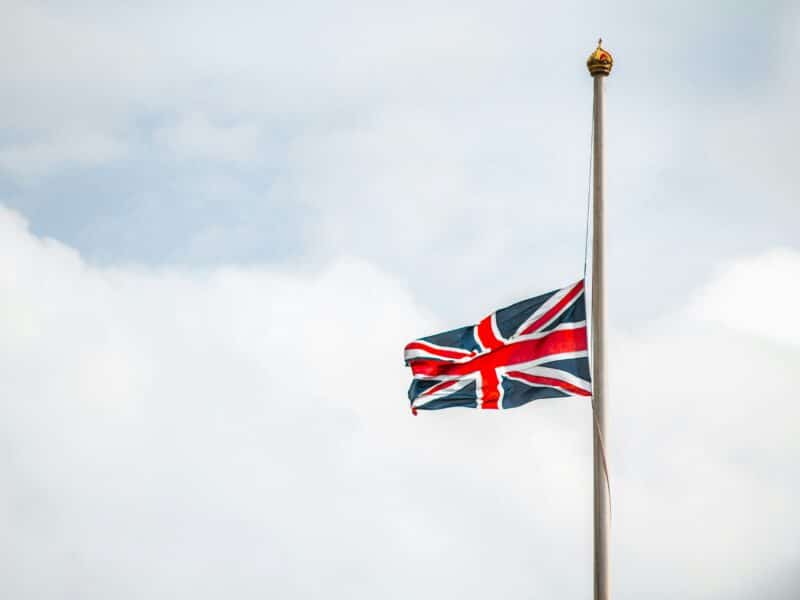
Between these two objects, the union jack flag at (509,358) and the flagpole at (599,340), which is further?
the union jack flag at (509,358)

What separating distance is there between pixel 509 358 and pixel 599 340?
2540 millimetres

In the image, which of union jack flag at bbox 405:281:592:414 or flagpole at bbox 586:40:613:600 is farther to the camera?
union jack flag at bbox 405:281:592:414

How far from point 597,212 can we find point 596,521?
584 centimetres

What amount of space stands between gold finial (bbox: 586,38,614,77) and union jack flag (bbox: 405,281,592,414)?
4.27m

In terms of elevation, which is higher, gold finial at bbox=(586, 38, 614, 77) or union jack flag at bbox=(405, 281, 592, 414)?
gold finial at bbox=(586, 38, 614, 77)

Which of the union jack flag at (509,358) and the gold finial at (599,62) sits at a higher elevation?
the gold finial at (599,62)

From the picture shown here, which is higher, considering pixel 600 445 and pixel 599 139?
pixel 599 139

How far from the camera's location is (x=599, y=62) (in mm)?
23109

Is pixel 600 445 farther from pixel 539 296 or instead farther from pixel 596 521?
pixel 539 296

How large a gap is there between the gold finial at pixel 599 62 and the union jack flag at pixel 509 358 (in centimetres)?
427

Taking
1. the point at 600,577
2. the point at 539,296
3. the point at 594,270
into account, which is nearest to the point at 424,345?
the point at 539,296

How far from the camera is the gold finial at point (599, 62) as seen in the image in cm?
2311

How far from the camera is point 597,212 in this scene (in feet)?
73.6

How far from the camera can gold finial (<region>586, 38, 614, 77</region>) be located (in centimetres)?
2311
